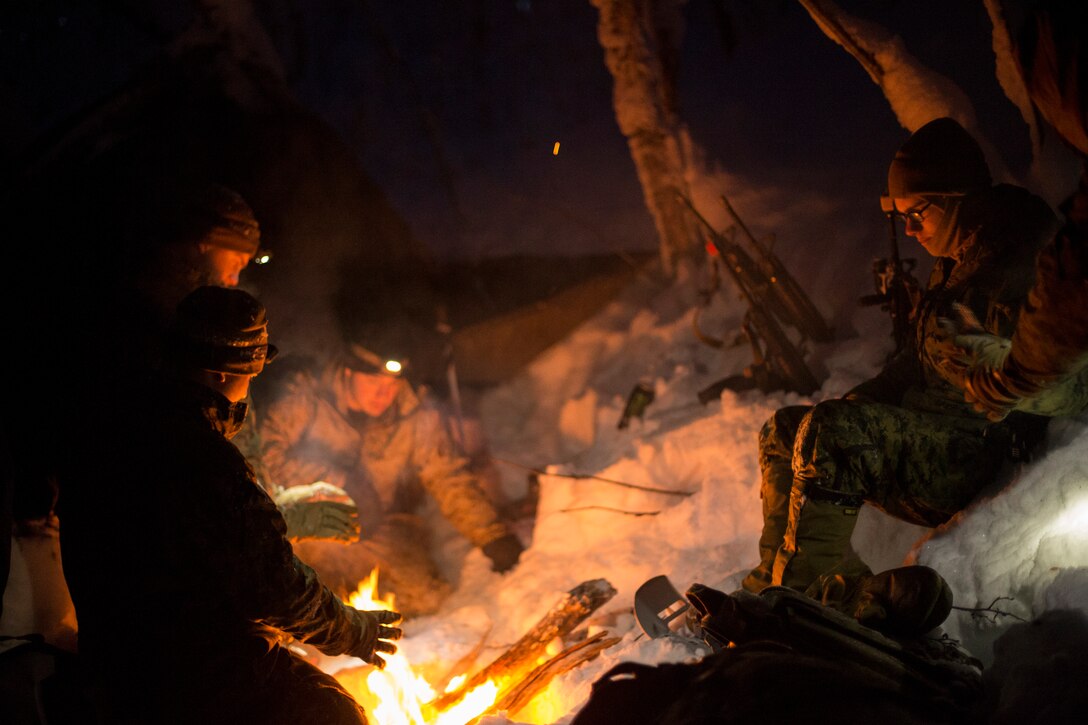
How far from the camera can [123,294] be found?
4430 millimetres

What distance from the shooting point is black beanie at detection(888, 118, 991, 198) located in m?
2.76

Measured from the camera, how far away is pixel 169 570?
2.32m

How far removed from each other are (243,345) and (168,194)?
101 inches

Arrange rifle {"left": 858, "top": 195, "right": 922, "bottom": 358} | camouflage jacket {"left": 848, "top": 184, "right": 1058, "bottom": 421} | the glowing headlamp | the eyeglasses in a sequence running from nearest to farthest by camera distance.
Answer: camouflage jacket {"left": 848, "top": 184, "right": 1058, "bottom": 421} < the eyeglasses < rifle {"left": 858, "top": 195, "right": 922, "bottom": 358} < the glowing headlamp

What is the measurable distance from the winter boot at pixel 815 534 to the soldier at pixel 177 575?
199cm

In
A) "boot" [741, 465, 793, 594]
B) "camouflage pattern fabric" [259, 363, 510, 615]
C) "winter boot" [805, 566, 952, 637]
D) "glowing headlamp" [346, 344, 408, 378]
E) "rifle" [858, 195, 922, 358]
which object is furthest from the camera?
"glowing headlamp" [346, 344, 408, 378]

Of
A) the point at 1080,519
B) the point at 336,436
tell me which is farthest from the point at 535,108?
the point at 1080,519

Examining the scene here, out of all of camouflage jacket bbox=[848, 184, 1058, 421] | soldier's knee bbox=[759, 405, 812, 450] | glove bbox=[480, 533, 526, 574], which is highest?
camouflage jacket bbox=[848, 184, 1058, 421]

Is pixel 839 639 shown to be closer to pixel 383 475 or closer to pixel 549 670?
pixel 549 670

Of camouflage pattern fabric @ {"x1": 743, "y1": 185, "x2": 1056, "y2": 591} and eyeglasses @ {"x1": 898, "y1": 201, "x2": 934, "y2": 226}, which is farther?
eyeglasses @ {"x1": 898, "y1": 201, "x2": 934, "y2": 226}

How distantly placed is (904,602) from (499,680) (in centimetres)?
225

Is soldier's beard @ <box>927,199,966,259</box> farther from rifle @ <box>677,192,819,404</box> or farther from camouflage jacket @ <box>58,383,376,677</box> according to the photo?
camouflage jacket @ <box>58,383,376,677</box>

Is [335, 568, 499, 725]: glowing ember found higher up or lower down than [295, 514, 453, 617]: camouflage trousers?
higher up

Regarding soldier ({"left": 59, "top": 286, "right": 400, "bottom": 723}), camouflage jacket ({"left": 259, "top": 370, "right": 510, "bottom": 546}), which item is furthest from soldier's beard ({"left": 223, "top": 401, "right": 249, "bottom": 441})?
camouflage jacket ({"left": 259, "top": 370, "right": 510, "bottom": 546})
